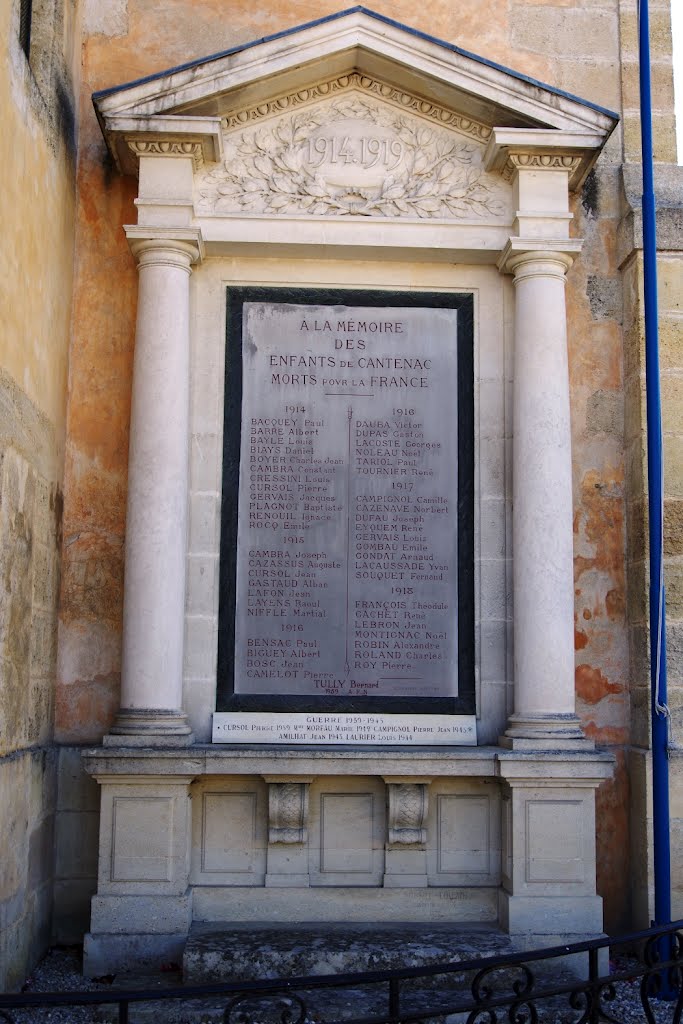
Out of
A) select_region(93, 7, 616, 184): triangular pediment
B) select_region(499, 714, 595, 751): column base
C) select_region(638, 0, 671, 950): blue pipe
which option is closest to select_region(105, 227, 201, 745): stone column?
select_region(93, 7, 616, 184): triangular pediment

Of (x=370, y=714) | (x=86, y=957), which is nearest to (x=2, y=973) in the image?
(x=86, y=957)

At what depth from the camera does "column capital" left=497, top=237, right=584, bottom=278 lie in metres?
7.28

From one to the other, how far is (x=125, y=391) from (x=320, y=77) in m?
2.48

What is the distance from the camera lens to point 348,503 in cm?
730

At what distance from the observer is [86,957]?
21.2ft

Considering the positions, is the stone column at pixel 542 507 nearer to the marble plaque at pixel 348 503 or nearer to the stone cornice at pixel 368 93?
the marble plaque at pixel 348 503

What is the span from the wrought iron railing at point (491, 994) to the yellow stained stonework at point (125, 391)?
0.83 meters

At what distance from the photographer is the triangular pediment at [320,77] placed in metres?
7.13

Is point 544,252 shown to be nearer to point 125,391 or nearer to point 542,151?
point 542,151

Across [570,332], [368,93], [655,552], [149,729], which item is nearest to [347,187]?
[368,93]

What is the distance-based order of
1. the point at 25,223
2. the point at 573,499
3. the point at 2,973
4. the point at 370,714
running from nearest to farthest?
1. the point at 2,973
2. the point at 25,223
3. the point at 370,714
4. the point at 573,499

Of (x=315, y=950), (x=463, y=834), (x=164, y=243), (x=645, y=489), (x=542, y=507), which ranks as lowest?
(x=315, y=950)

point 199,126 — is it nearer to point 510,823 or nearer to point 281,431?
point 281,431

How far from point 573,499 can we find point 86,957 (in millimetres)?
4211
